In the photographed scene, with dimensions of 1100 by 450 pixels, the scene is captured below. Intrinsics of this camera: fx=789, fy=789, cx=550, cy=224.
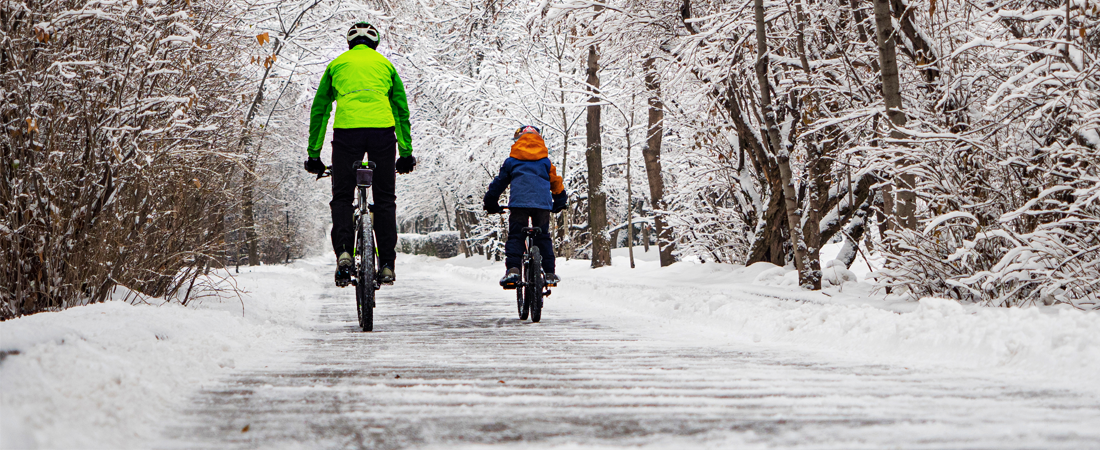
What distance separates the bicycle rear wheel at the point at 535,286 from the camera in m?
6.66

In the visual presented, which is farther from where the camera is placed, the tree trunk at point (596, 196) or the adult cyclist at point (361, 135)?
the tree trunk at point (596, 196)

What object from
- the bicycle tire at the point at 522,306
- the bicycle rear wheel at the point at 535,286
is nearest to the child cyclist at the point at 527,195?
the bicycle tire at the point at 522,306

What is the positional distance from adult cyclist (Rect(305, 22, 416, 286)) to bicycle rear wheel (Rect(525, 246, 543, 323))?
1.26 m

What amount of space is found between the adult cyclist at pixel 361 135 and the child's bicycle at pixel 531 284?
1.27 m

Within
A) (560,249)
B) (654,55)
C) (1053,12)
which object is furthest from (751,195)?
(560,249)

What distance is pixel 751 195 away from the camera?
442 inches

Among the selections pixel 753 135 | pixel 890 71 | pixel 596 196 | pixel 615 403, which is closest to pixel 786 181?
pixel 753 135

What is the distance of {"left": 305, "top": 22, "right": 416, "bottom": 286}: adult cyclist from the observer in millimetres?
5852

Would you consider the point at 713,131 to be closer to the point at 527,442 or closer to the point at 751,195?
the point at 751,195

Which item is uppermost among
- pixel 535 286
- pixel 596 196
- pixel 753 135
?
pixel 753 135

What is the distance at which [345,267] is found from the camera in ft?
19.2

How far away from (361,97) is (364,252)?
115 centimetres

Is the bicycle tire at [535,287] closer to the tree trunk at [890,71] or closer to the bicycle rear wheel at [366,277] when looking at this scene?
the bicycle rear wheel at [366,277]

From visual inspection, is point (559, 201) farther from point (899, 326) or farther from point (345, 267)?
point (899, 326)
